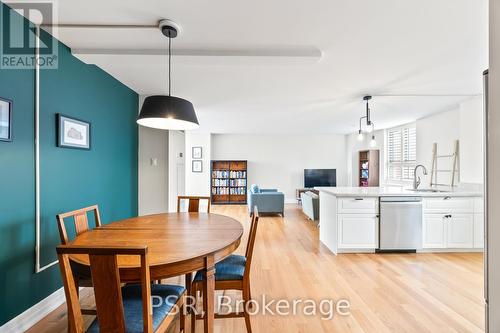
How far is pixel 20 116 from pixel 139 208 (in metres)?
2.15

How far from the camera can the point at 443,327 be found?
6.19ft

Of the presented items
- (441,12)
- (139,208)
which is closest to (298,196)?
(139,208)

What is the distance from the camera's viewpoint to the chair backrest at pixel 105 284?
987mm

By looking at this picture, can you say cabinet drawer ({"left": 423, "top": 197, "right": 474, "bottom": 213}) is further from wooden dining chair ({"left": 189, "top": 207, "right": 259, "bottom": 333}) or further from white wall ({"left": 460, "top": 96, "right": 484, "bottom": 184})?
wooden dining chair ({"left": 189, "top": 207, "right": 259, "bottom": 333})

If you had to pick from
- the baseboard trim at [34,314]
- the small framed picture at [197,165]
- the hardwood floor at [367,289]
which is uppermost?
the small framed picture at [197,165]

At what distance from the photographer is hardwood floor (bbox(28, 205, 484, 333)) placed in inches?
75.2

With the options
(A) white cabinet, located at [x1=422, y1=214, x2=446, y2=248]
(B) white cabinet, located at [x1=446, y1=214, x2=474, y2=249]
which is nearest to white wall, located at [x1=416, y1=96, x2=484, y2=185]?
(B) white cabinet, located at [x1=446, y1=214, x2=474, y2=249]

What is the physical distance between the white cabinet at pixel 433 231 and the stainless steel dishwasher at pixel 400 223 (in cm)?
13

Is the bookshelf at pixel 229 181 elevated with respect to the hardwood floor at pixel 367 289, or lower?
elevated

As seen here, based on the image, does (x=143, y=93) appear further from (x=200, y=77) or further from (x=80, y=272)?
(x=80, y=272)

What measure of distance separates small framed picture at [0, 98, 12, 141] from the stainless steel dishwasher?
4.09 metres

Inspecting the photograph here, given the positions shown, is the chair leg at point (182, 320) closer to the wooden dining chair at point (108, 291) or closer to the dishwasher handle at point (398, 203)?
the wooden dining chair at point (108, 291)

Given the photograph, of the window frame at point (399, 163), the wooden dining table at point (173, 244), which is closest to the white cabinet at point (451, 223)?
the window frame at point (399, 163)

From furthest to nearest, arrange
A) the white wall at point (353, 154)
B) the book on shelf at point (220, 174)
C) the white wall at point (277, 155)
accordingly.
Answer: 1. the white wall at point (277, 155)
2. the book on shelf at point (220, 174)
3. the white wall at point (353, 154)
